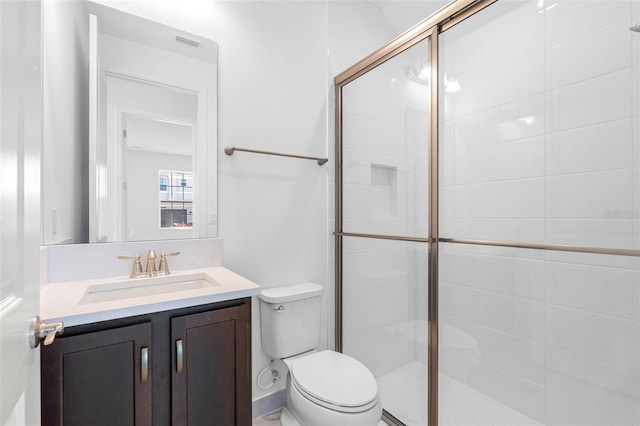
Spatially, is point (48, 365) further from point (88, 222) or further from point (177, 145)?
point (177, 145)

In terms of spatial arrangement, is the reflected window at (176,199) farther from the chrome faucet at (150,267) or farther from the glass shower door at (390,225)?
the glass shower door at (390,225)

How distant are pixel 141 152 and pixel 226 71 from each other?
614 mm

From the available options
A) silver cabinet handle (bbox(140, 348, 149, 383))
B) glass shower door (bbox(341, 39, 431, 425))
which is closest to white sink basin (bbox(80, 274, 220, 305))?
silver cabinet handle (bbox(140, 348, 149, 383))

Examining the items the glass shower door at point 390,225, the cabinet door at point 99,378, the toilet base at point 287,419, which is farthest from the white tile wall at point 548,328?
the cabinet door at point 99,378

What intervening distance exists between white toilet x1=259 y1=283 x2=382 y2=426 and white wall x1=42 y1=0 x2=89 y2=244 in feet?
3.06

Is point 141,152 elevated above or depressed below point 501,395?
above

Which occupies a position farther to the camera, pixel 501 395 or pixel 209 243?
pixel 209 243

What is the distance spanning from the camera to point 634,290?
107cm

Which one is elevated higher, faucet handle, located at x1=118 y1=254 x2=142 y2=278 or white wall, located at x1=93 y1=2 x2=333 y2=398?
white wall, located at x1=93 y1=2 x2=333 y2=398

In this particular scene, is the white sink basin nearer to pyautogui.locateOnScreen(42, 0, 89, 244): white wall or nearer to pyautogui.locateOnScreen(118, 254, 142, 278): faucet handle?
pyautogui.locateOnScreen(118, 254, 142, 278): faucet handle

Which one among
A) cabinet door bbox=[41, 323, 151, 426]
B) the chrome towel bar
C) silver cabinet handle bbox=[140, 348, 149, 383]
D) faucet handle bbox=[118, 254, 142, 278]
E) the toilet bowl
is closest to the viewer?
cabinet door bbox=[41, 323, 151, 426]

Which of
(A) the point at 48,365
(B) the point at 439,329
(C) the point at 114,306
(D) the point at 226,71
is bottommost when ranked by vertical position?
(B) the point at 439,329

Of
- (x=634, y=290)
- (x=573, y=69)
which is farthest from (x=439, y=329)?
(x=573, y=69)

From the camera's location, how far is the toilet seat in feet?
4.06
